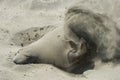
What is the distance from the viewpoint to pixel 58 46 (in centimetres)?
323

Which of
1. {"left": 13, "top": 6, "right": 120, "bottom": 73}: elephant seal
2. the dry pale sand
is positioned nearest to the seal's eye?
{"left": 13, "top": 6, "right": 120, "bottom": 73}: elephant seal

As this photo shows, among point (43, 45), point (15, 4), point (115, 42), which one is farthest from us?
point (15, 4)

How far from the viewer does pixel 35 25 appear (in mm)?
4078

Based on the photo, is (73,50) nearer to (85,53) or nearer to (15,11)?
(85,53)

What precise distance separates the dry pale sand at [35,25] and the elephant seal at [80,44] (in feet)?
0.27

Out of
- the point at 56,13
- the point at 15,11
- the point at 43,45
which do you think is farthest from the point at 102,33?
the point at 15,11

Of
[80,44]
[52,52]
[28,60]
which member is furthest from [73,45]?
[28,60]

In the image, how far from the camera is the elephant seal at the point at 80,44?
10.2 ft

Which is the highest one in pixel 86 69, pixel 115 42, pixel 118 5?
pixel 118 5

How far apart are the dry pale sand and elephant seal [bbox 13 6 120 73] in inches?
3.2

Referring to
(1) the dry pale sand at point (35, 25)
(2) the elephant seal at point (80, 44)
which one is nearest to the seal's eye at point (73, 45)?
(2) the elephant seal at point (80, 44)

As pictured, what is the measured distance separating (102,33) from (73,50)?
1.01 feet

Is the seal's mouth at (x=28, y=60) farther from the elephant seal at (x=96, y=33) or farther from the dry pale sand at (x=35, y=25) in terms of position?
the elephant seal at (x=96, y=33)

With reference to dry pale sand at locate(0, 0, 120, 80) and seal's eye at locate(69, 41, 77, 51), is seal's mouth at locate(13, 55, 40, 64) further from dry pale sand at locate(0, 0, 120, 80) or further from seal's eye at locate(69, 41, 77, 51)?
seal's eye at locate(69, 41, 77, 51)
